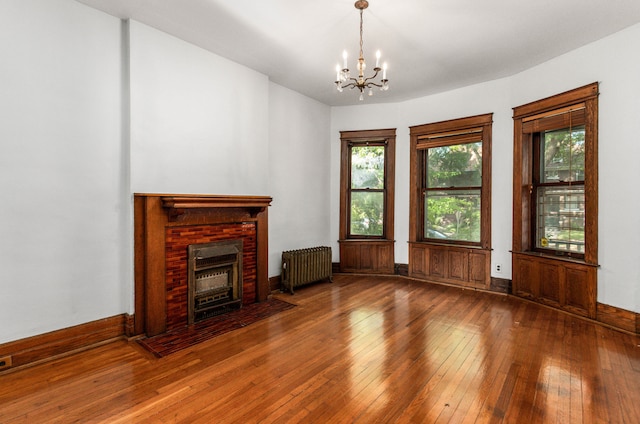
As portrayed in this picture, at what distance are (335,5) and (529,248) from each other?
13.6 ft

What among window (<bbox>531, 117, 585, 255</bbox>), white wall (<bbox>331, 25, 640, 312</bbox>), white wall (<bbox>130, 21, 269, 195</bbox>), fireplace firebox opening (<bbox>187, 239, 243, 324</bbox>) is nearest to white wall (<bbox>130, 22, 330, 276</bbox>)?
white wall (<bbox>130, 21, 269, 195</bbox>)

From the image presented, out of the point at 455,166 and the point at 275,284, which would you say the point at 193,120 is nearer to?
the point at 275,284

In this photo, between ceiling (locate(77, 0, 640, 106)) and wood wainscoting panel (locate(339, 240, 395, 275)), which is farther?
wood wainscoting panel (locate(339, 240, 395, 275))

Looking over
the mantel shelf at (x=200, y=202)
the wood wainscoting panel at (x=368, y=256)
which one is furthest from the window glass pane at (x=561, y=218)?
the mantel shelf at (x=200, y=202)

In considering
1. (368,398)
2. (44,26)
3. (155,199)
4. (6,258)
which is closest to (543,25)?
(368,398)

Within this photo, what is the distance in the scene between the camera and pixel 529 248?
14.9 ft

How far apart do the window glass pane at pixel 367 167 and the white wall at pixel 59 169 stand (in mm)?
3928

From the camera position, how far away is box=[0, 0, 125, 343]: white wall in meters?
2.61

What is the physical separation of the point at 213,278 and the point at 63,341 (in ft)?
4.90

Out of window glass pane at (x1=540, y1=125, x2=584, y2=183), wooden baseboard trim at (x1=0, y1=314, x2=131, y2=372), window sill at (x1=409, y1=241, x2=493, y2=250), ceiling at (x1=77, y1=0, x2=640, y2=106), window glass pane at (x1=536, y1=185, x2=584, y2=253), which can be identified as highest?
ceiling at (x1=77, y1=0, x2=640, y2=106)

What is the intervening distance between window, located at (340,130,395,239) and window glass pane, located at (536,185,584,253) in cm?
234

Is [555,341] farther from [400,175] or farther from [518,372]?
[400,175]

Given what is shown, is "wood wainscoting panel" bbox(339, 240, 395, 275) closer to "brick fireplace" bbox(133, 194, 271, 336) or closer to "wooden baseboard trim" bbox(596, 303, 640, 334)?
"brick fireplace" bbox(133, 194, 271, 336)

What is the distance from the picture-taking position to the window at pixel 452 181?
494 centimetres
